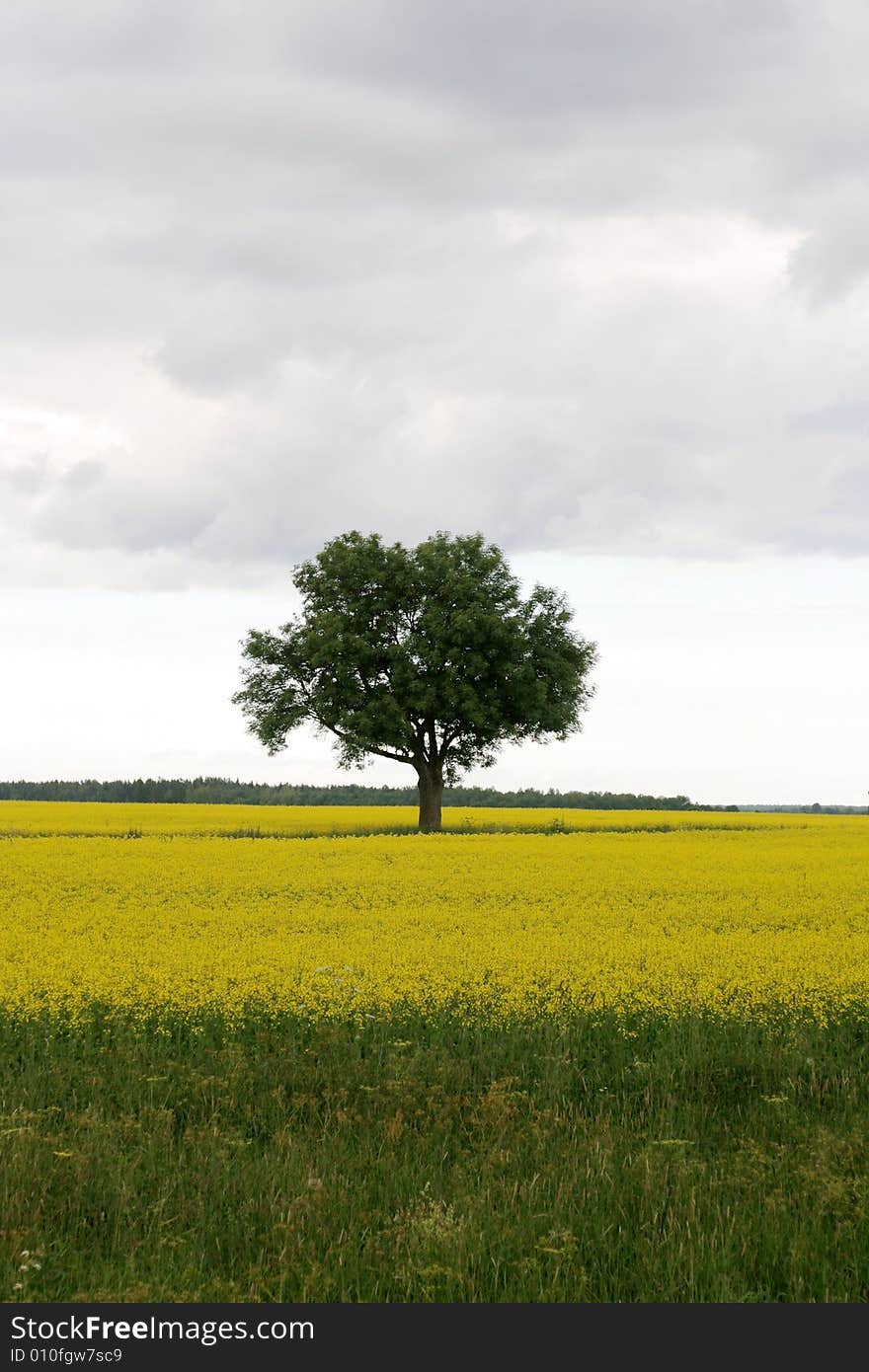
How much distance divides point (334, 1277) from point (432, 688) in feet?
118

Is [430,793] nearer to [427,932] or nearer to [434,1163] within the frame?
[427,932]

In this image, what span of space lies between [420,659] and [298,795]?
58.9m

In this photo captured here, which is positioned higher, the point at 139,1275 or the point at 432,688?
the point at 432,688

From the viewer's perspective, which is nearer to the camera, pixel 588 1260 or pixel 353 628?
pixel 588 1260

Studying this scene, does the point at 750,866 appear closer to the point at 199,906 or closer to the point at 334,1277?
the point at 199,906

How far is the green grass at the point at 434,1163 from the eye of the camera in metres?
6.11

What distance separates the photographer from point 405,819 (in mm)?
56312

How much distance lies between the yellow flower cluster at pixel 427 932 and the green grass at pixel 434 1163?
95 centimetres

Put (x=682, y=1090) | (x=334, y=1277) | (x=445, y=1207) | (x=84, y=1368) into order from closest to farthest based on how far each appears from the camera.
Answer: (x=84, y=1368)
(x=334, y=1277)
(x=445, y=1207)
(x=682, y=1090)

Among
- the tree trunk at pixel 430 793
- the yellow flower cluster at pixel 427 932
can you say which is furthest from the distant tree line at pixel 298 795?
the yellow flower cluster at pixel 427 932

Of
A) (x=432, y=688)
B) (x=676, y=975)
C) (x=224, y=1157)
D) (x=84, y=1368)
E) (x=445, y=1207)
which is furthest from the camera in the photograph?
(x=432, y=688)

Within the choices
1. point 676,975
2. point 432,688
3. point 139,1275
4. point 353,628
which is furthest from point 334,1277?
point 353,628

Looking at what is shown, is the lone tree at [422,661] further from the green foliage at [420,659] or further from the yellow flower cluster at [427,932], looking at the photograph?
the yellow flower cluster at [427,932]

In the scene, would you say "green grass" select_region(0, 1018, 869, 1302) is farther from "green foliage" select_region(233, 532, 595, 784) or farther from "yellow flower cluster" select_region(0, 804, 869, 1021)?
"green foliage" select_region(233, 532, 595, 784)
